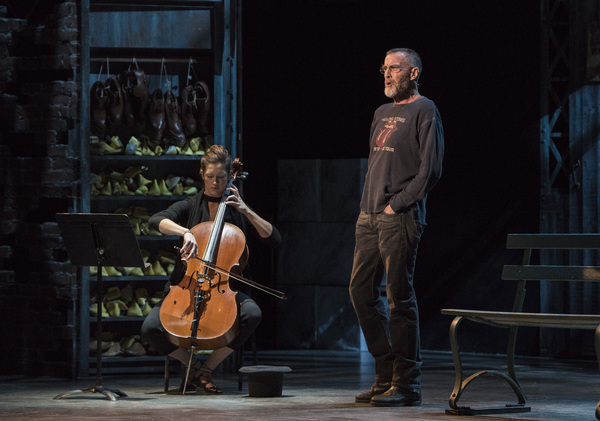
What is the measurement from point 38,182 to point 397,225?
273 cm

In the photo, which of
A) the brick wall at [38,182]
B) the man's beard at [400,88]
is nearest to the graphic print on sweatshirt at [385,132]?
the man's beard at [400,88]

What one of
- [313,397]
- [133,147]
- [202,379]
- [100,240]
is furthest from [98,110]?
[313,397]

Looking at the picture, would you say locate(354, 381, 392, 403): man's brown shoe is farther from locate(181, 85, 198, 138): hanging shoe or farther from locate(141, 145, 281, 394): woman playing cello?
locate(181, 85, 198, 138): hanging shoe

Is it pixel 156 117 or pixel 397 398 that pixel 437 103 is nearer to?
pixel 156 117

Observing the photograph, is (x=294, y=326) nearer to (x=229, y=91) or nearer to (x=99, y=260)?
(x=229, y=91)

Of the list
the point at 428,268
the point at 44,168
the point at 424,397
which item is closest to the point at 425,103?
the point at 424,397

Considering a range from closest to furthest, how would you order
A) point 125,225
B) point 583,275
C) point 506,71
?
point 583,275 < point 125,225 < point 506,71

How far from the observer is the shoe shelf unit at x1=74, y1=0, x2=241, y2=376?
7000 millimetres

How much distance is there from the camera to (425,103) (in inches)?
208

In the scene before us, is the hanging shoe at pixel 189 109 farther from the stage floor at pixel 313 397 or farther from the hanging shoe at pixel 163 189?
the stage floor at pixel 313 397

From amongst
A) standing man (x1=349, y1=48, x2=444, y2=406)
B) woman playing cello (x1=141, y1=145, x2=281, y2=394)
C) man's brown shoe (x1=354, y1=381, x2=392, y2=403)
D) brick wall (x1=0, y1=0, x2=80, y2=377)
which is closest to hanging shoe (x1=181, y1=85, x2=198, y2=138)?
brick wall (x1=0, y1=0, x2=80, y2=377)

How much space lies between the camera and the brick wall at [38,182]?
682 cm

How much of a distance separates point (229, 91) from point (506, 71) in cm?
240

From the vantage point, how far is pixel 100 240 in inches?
218
